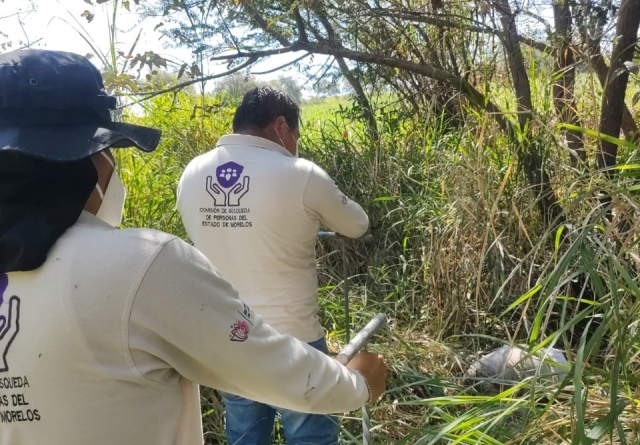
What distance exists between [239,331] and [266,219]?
43.2 inches

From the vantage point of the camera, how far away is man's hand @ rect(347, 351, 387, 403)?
133 cm

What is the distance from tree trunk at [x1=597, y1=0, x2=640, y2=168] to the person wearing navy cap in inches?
70.4

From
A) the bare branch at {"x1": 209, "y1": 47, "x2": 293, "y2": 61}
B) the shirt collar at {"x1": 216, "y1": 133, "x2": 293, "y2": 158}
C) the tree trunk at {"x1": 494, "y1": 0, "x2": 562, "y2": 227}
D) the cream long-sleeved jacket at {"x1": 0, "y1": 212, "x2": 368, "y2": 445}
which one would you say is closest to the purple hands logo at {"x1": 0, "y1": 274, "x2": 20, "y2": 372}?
the cream long-sleeved jacket at {"x1": 0, "y1": 212, "x2": 368, "y2": 445}

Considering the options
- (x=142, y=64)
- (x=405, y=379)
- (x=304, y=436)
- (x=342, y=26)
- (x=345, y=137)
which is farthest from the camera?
(x=345, y=137)

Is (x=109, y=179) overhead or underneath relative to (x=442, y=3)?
underneath

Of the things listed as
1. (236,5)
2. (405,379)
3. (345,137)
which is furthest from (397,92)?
(405,379)

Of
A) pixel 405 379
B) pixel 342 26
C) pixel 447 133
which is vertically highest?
pixel 342 26

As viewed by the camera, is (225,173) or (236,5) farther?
(236,5)

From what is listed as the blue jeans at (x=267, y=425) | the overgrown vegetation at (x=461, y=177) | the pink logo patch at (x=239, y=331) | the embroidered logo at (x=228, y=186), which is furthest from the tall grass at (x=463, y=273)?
the embroidered logo at (x=228, y=186)

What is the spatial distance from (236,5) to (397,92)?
5.40 feet

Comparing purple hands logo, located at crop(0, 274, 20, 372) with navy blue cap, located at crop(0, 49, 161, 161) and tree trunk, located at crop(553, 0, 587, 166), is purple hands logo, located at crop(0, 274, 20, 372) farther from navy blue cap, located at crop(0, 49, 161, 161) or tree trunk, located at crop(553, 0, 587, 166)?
tree trunk, located at crop(553, 0, 587, 166)

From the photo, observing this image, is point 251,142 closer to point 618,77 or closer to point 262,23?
point 262,23

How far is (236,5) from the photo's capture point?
10.9 ft

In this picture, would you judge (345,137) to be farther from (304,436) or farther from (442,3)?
(304,436)
